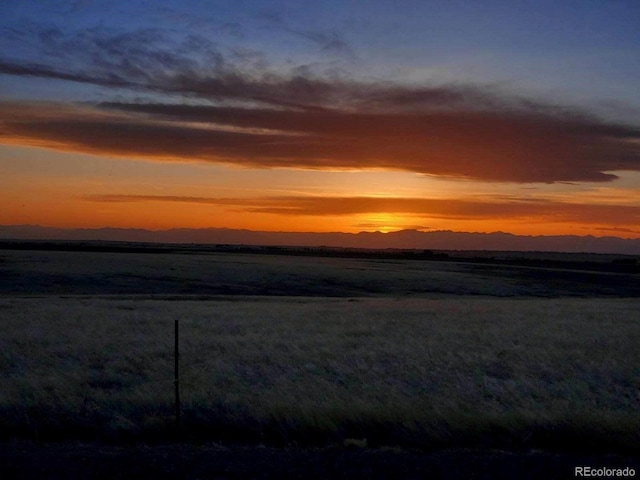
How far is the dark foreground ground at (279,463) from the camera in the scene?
716cm

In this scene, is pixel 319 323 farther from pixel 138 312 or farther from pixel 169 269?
pixel 169 269

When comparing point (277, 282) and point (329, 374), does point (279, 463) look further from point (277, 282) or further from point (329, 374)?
point (277, 282)

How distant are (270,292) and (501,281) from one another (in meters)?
26.1

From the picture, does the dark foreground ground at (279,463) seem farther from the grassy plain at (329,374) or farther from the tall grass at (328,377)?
the tall grass at (328,377)

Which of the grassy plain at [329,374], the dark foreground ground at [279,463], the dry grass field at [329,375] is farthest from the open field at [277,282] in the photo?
the dark foreground ground at [279,463]

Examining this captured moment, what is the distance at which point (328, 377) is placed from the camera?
15.1m

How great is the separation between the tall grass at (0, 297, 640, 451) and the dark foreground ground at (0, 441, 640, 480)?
1.09m

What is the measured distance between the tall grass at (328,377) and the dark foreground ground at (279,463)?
3.56ft

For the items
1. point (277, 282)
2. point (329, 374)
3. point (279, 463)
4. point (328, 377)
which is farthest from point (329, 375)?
point (277, 282)

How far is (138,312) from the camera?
27.9 m

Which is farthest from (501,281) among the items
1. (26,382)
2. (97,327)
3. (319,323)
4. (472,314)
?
(26,382)

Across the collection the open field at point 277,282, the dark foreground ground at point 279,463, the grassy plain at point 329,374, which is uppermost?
the dark foreground ground at point 279,463

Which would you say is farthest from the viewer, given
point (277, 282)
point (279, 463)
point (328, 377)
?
point (277, 282)

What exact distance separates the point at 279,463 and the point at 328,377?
7531 mm
